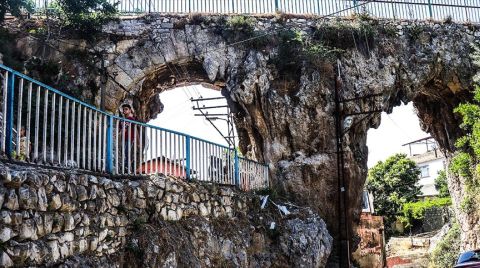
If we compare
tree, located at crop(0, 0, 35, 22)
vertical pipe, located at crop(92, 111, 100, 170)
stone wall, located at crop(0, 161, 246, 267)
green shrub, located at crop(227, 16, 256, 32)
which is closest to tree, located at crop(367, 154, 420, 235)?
green shrub, located at crop(227, 16, 256, 32)

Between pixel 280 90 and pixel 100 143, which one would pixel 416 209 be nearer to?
pixel 280 90

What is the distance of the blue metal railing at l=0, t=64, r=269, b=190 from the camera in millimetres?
4996

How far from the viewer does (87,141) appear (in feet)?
20.7

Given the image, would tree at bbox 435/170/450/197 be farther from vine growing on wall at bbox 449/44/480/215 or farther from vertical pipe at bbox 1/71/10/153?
vertical pipe at bbox 1/71/10/153

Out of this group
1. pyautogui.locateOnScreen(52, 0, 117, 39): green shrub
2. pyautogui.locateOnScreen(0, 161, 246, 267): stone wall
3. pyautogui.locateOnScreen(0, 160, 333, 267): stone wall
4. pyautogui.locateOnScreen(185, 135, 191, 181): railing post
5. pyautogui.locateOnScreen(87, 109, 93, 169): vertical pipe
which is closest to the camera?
pyautogui.locateOnScreen(0, 161, 246, 267): stone wall

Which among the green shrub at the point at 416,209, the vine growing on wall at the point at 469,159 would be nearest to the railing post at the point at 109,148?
the vine growing on wall at the point at 469,159

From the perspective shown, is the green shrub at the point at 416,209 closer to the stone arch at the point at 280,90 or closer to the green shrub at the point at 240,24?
the stone arch at the point at 280,90

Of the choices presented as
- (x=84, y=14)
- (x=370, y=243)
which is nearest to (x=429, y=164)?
(x=370, y=243)

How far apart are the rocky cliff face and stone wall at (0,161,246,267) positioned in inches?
286

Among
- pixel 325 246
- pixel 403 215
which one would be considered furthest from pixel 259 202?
pixel 403 215

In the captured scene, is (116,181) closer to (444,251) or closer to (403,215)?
(444,251)

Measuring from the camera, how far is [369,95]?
15398mm

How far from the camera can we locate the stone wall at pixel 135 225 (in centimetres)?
439

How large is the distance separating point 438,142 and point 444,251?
4808 mm
